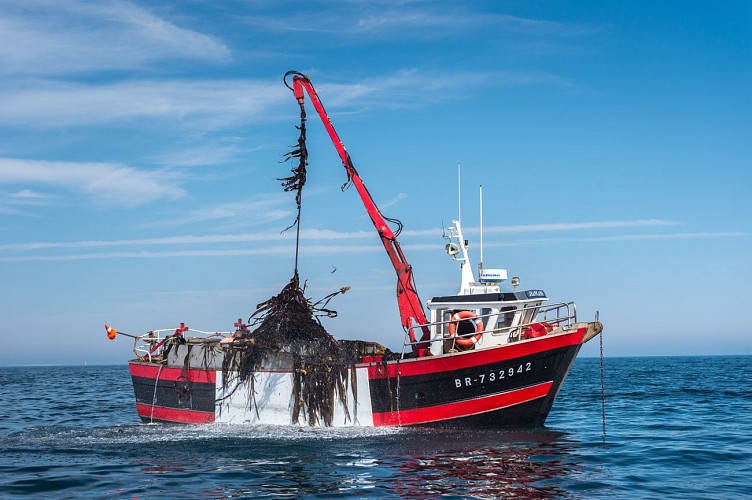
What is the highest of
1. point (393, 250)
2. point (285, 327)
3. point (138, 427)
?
point (393, 250)

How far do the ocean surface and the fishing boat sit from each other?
26.9 inches

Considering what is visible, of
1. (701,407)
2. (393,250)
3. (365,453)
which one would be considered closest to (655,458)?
(365,453)

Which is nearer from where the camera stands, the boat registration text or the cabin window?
the boat registration text

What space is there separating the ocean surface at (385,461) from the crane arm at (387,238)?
3838 mm

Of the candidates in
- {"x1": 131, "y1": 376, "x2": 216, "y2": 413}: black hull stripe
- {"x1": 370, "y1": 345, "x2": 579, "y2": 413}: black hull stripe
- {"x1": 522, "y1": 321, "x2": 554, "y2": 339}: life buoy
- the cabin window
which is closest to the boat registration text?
{"x1": 370, "y1": 345, "x2": 579, "y2": 413}: black hull stripe

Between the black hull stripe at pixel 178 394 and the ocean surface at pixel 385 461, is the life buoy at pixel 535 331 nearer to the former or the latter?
the ocean surface at pixel 385 461

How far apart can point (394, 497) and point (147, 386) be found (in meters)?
15.1

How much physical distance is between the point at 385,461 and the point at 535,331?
6.73m

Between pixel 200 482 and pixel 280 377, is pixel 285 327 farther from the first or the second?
pixel 200 482

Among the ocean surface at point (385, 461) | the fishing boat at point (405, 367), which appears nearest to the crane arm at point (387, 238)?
the fishing boat at point (405, 367)

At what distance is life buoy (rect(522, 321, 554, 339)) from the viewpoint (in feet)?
65.6

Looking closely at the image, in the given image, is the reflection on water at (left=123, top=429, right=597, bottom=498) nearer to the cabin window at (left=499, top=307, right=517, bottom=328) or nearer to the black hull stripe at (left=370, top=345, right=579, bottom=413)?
the black hull stripe at (left=370, top=345, right=579, bottom=413)

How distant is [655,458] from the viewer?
1650 centimetres

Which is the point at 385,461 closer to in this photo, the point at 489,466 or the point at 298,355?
the point at 489,466
